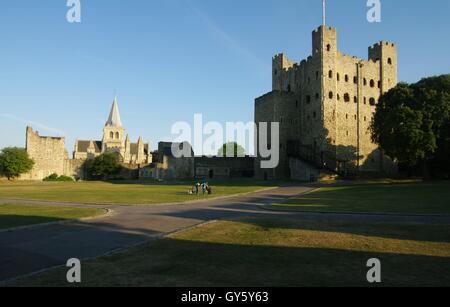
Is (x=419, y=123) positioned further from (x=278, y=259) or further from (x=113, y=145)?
(x=113, y=145)

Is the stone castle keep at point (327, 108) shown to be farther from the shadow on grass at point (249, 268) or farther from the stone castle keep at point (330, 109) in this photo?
the shadow on grass at point (249, 268)

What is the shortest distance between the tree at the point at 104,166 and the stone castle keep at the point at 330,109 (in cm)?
3348

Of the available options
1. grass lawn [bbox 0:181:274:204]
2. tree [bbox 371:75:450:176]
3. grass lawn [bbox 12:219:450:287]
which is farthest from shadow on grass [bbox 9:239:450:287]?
tree [bbox 371:75:450:176]

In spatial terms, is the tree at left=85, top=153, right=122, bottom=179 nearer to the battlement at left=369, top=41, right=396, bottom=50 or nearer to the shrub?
the shrub

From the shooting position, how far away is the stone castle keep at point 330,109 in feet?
194

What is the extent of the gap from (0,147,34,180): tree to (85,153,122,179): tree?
1286 centimetres

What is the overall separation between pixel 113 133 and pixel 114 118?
5638 millimetres

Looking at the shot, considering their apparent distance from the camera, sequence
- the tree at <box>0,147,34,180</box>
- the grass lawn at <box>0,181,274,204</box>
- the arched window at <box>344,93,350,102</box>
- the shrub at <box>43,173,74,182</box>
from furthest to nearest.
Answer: the shrub at <box>43,173,74,182</box> < the tree at <box>0,147,34,180</box> < the arched window at <box>344,93,350,102</box> < the grass lawn at <box>0,181,274,204</box>

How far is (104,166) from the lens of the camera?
261 ft

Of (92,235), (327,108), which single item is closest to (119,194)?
(92,235)

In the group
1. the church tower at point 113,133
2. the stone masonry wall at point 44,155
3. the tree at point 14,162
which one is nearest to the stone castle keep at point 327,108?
the stone masonry wall at point 44,155

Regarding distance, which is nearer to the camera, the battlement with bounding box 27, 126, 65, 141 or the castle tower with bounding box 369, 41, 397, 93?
the castle tower with bounding box 369, 41, 397, 93

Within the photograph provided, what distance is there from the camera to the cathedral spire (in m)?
116

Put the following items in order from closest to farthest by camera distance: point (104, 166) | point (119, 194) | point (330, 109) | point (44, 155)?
point (119, 194) < point (330, 109) < point (104, 166) < point (44, 155)
